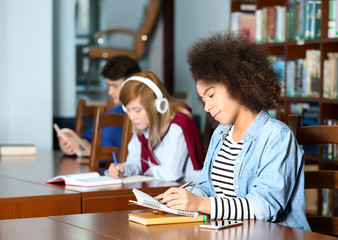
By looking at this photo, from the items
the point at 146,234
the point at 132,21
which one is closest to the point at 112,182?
the point at 146,234

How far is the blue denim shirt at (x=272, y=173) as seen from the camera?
1.55 metres

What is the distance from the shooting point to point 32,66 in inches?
163

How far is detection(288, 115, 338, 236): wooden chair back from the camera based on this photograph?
75.6 inches

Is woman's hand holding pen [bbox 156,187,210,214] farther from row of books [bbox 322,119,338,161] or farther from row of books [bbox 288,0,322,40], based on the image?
row of books [bbox 288,0,322,40]

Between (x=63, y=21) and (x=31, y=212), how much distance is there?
3.06 metres

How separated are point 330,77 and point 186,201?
6.48ft

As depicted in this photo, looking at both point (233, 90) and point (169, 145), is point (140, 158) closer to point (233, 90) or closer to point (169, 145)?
point (169, 145)

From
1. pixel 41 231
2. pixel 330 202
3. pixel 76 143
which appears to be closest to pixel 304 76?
pixel 330 202

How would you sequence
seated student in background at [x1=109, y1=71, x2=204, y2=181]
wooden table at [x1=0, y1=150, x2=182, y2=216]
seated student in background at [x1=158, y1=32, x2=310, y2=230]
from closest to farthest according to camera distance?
seated student in background at [x1=158, y1=32, x2=310, y2=230], wooden table at [x1=0, y1=150, x2=182, y2=216], seated student in background at [x1=109, y1=71, x2=204, y2=181]

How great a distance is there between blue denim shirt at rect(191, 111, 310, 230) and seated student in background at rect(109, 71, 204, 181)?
0.78 meters

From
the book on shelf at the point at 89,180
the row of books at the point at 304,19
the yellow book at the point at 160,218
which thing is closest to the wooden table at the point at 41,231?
the yellow book at the point at 160,218

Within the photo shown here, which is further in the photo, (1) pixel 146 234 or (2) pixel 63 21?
(2) pixel 63 21

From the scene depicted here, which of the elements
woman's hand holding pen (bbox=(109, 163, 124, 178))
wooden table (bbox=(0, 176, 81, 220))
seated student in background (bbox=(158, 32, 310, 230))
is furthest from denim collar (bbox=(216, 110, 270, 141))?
woman's hand holding pen (bbox=(109, 163, 124, 178))

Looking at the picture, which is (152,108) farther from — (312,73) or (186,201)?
(312,73)
